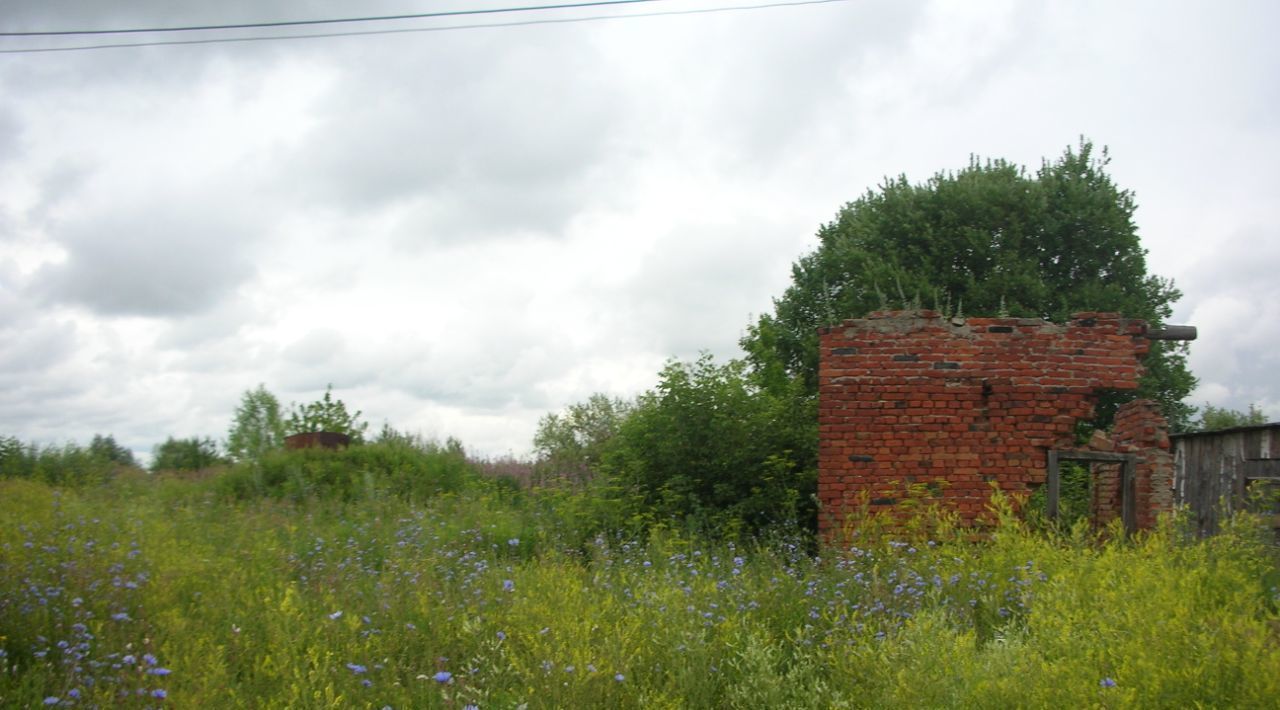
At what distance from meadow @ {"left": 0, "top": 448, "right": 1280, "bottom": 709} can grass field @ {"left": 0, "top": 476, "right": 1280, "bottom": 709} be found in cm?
2

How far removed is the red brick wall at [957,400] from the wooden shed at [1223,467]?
4754 mm

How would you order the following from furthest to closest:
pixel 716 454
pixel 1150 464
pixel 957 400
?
→ pixel 716 454 < pixel 1150 464 < pixel 957 400

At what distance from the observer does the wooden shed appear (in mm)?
14000

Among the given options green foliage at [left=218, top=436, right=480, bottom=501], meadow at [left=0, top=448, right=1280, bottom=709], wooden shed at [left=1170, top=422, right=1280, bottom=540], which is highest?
wooden shed at [left=1170, top=422, right=1280, bottom=540]

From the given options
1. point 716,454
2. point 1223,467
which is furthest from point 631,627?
point 1223,467

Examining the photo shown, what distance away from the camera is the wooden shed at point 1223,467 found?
1400 cm

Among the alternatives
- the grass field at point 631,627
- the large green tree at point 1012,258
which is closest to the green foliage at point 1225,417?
the large green tree at point 1012,258

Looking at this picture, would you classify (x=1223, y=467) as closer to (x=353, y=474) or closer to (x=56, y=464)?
(x=353, y=474)

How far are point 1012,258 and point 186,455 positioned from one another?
20.7 m

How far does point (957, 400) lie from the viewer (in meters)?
10.1

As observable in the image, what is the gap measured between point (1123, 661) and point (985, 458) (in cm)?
552

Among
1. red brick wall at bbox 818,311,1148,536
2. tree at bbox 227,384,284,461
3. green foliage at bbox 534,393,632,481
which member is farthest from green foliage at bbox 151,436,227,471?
red brick wall at bbox 818,311,1148,536

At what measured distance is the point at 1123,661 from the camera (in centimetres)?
475

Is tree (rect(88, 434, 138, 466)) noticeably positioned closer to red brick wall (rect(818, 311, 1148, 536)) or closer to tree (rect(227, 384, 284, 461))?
tree (rect(227, 384, 284, 461))
